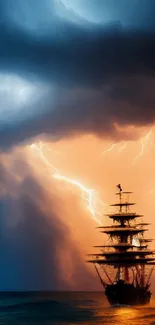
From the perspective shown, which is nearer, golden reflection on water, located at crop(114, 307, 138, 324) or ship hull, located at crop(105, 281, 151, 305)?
golden reflection on water, located at crop(114, 307, 138, 324)

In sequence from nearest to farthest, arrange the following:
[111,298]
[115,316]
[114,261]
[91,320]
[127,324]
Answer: [127,324]
[91,320]
[115,316]
[111,298]
[114,261]

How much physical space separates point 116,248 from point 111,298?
68.6 ft

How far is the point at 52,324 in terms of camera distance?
122 m

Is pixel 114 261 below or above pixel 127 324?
above

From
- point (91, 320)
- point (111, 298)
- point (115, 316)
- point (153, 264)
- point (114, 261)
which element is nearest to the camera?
point (91, 320)

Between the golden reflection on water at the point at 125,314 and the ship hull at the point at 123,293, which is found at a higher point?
the ship hull at the point at 123,293

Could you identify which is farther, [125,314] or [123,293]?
[123,293]

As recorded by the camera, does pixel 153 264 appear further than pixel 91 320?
Yes

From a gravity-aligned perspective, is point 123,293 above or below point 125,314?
above

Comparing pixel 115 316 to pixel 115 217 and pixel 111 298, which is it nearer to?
pixel 111 298

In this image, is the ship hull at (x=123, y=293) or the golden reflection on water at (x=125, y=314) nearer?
the golden reflection on water at (x=125, y=314)

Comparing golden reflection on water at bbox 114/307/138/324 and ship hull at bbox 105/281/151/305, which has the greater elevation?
ship hull at bbox 105/281/151/305

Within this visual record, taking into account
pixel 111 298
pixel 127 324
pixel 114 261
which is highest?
pixel 114 261

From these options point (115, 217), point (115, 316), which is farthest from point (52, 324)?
point (115, 217)
